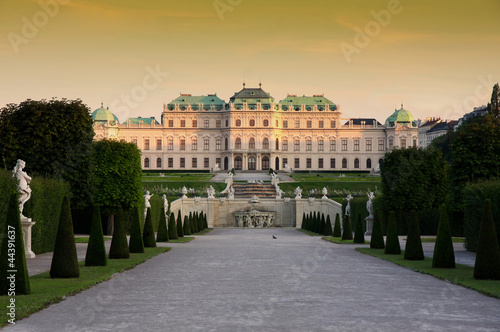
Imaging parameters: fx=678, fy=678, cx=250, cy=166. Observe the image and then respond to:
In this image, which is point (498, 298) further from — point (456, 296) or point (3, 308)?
point (3, 308)

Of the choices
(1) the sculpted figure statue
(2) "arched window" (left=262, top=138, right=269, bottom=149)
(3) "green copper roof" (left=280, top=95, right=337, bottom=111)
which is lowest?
(1) the sculpted figure statue

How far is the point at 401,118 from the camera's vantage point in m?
106

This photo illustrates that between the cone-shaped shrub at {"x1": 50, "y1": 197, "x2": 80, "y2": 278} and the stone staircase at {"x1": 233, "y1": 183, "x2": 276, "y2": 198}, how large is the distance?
143ft

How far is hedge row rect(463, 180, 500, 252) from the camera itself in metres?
17.7

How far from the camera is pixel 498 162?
2348cm

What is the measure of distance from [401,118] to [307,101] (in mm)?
14873

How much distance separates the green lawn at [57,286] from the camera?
8.40 meters

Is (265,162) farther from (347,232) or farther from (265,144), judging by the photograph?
(347,232)

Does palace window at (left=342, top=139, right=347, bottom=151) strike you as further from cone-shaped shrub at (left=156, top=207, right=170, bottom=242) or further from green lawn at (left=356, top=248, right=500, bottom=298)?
green lawn at (left=356, top=248, right=500, bottom=298)

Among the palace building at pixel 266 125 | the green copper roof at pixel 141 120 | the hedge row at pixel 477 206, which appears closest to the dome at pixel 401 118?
the palace building at pixel 266 125

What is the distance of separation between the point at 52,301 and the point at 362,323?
416 cm

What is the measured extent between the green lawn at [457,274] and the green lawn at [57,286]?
554 cm

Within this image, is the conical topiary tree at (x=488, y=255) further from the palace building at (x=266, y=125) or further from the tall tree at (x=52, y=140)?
the palace building at (x=266, y=125)

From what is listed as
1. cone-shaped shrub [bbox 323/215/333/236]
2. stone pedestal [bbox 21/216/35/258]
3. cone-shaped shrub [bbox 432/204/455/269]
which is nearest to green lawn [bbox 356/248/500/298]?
cone-shaped shrub [bbox 432/204/455/269]
